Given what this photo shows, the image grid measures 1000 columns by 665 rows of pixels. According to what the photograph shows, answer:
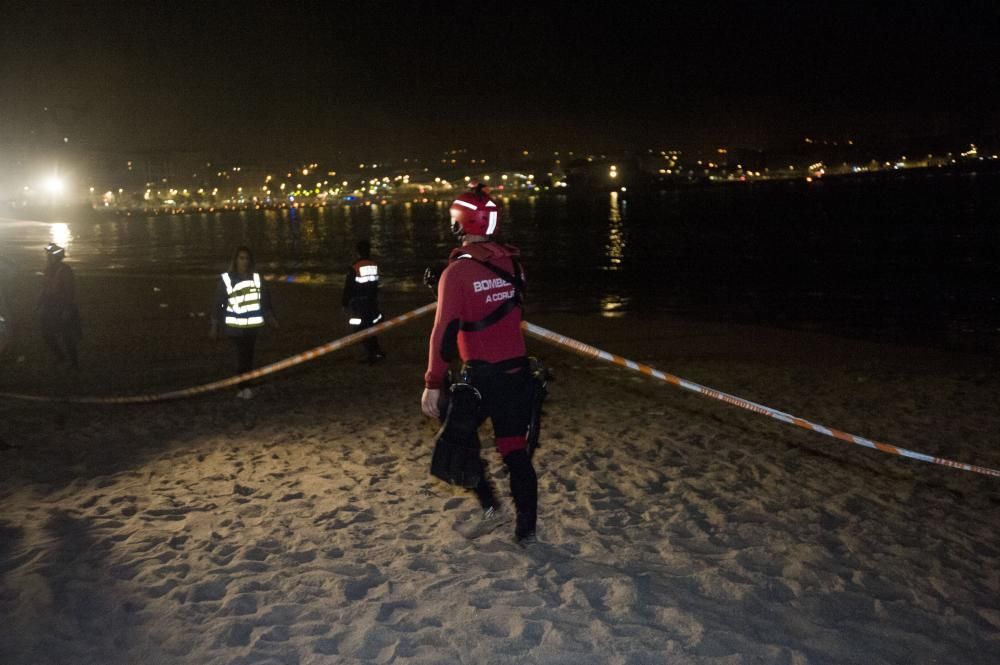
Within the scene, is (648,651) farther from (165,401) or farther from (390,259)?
(390,259)

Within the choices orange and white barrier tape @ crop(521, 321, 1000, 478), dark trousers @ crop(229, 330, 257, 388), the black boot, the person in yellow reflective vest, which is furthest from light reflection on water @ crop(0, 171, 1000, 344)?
the black boot

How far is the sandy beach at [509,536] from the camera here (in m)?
4.04

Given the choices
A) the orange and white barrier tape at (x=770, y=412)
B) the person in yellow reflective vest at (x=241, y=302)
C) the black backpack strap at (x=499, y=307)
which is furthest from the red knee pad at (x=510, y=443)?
the person in yellow reflective vest at (x=241, y=302)

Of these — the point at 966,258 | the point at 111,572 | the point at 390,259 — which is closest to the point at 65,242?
the point at 390,259

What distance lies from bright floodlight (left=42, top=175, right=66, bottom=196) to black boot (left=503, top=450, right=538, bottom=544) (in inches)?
4824

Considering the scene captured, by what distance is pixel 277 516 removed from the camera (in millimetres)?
5723

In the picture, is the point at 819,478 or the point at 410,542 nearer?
the point at 410,542

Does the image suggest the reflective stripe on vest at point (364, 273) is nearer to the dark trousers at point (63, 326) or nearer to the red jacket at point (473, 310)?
the dark trousers at point (63, 326)

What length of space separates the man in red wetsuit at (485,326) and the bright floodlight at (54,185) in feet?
402

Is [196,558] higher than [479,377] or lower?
lower

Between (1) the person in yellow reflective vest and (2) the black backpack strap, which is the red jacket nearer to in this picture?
(2) the black backpack strap

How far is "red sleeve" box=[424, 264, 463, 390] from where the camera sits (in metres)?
4.47

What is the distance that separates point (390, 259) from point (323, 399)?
115ft

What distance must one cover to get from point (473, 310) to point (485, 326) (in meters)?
0.11
